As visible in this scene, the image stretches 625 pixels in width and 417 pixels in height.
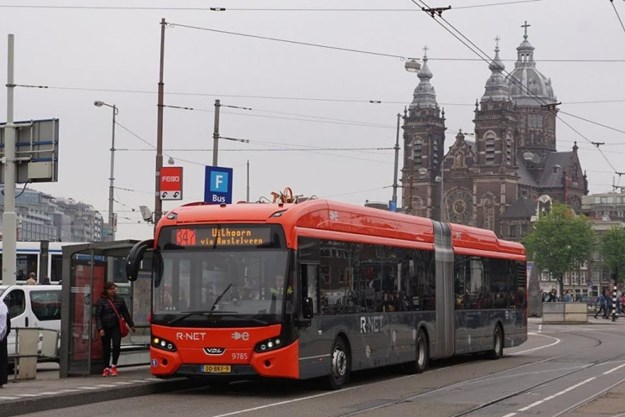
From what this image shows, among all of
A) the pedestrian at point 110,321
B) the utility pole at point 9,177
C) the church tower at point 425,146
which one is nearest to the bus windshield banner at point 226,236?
the pedestrian at point 110,321

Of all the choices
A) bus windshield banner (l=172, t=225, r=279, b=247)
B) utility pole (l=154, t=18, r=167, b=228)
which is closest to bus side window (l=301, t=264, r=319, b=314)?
bus windshield banner (l=172, t=225, r=279, b=247)

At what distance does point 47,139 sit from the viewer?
2859 centimetres

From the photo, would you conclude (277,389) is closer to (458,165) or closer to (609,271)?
(609,271)

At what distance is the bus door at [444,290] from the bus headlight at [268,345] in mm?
7339

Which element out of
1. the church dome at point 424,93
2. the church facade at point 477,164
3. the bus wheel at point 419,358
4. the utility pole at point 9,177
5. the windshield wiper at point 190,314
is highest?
the church dome at point 424,93

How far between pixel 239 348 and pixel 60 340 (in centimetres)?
394

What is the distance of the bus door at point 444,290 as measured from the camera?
25.5 m

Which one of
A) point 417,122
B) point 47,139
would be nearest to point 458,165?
point 417,122

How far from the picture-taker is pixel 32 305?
25234mm

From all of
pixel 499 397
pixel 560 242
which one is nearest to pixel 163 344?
pixel 499 397

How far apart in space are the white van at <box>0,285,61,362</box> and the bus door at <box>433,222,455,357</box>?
737cm

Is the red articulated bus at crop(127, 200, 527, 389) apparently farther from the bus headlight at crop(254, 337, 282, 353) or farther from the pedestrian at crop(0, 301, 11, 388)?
the pedestrian at crop(0, 301, 11, 388)

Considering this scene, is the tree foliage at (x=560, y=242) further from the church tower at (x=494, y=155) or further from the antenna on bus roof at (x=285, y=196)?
the antenna on bus roof at (x=285, y=196)

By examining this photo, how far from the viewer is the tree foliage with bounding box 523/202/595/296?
15412 cm
